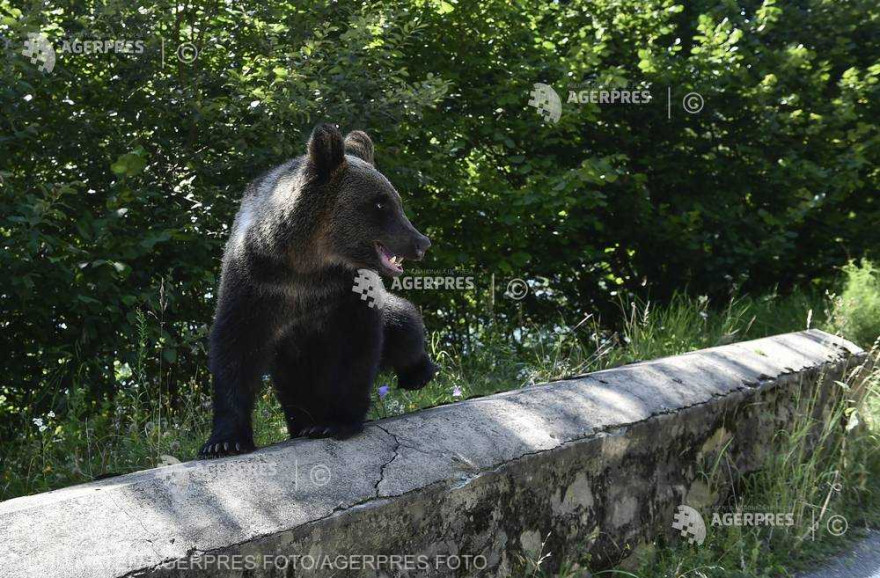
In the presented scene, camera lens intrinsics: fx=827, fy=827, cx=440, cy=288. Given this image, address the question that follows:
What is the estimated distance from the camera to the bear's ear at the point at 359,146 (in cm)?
404

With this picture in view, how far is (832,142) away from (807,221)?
1043mm

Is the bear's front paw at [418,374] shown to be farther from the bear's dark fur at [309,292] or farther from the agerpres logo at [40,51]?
the agerpres logo at [40,51]

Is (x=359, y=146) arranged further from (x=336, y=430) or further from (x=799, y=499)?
(x=799, y=499)

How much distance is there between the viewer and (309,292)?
139 inches

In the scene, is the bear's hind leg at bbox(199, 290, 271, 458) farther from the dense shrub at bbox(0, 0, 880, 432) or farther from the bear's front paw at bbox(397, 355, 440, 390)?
the dense shrub at bbox(0, 0, 880, 432)

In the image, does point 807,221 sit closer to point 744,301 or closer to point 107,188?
point 744,301

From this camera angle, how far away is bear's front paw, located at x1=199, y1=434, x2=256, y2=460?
125 inches
